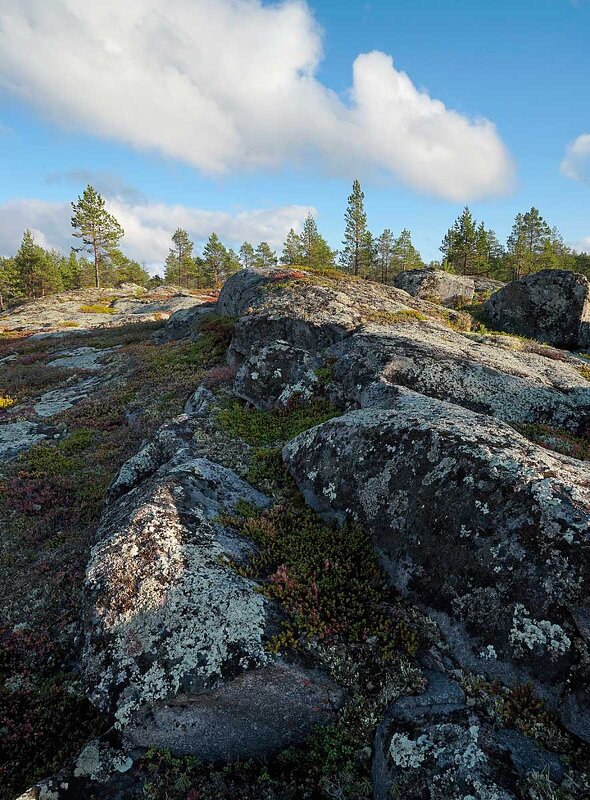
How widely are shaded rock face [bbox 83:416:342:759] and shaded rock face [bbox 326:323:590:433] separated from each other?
23.3ft

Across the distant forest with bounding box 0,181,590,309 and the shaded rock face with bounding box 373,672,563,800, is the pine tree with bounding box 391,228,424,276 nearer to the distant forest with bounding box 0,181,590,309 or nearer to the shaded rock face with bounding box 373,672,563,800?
the distant forest with bounding box 0,181,590,309

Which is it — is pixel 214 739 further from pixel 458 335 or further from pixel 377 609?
pixel 458 335

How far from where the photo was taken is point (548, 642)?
5.68m

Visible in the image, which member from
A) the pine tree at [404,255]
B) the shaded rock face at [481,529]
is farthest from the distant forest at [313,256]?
the shaded rock face at [481,529]

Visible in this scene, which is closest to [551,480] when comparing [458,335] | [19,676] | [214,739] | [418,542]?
[418,542]

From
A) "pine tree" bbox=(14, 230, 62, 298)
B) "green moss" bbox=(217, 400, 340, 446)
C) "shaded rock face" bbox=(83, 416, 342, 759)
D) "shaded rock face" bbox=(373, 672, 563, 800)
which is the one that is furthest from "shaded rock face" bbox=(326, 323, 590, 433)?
"pine tree" bbox=(14, 230, 62, 298)

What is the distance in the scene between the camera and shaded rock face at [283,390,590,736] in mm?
5738

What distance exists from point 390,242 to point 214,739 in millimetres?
102197

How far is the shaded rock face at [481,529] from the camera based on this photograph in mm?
5738

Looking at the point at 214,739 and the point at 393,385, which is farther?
the point at 393,385

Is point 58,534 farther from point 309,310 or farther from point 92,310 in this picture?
point 92,310

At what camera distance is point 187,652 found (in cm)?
641

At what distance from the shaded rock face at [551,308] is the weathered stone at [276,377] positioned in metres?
20.8

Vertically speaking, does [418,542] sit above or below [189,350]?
below
